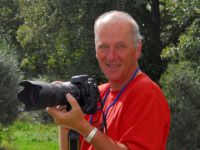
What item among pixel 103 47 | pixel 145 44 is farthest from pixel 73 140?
pixel 145 44

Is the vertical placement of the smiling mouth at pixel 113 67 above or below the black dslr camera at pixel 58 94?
above

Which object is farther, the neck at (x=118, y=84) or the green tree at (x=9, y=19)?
the green tree at (x=9, y=19)

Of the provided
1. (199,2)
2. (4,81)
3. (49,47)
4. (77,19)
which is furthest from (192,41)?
(49,47)

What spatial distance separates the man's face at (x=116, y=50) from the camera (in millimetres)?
2688

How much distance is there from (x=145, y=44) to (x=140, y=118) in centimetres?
1747

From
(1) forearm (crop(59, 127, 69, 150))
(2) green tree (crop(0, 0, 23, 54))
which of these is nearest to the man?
(1) forearm (crop(59, 127, 69, 150))

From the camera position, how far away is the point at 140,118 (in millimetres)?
2568

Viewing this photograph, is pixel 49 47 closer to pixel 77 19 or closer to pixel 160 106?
pixel 77 19

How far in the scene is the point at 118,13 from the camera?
2771 millimetres

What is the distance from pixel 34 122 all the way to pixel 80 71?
11.7 ft

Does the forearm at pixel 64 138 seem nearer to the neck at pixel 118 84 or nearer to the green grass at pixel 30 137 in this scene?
the neck at pixel 118 84

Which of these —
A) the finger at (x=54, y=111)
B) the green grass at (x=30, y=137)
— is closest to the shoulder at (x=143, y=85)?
the finger at (x=54, y=111)

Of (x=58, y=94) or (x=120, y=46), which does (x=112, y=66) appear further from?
(x=58, y=94)

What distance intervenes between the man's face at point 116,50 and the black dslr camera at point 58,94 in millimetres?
139
